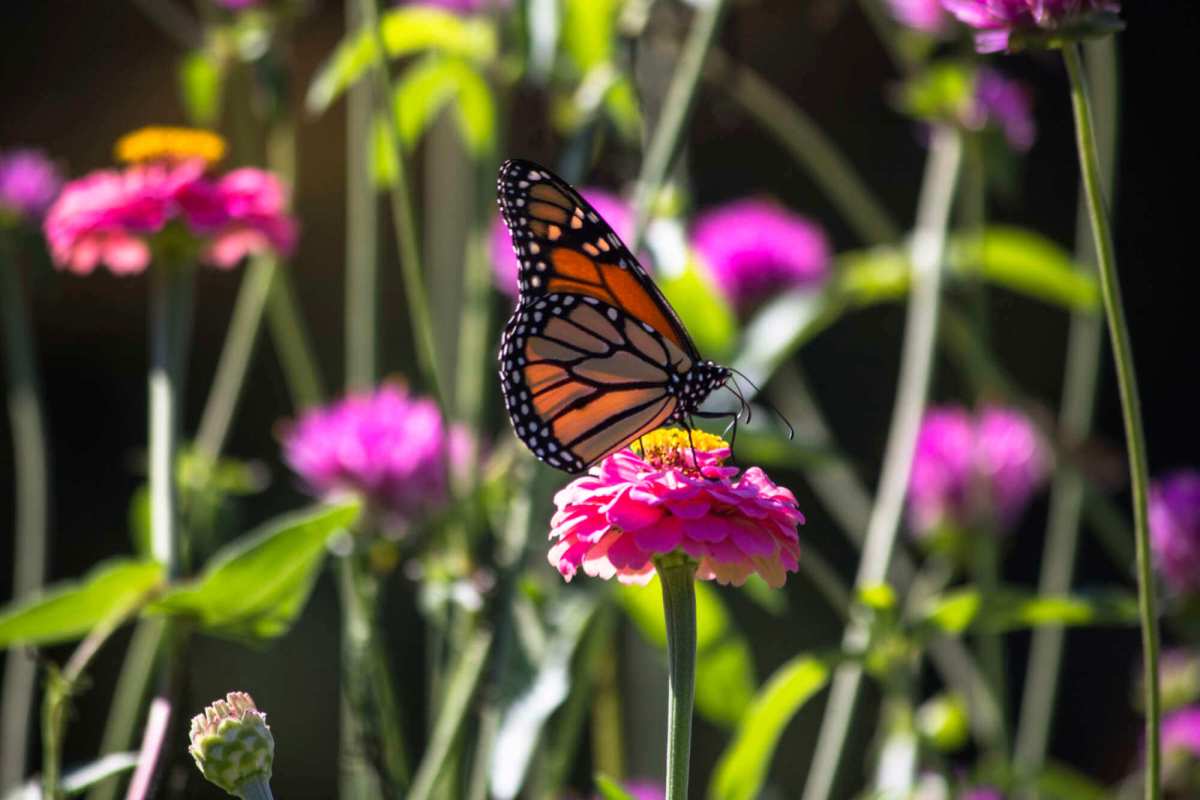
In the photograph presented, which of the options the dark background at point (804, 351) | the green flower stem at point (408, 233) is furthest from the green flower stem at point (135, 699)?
the dark background at point (804, 351)

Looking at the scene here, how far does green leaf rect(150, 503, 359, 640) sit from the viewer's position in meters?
0.74

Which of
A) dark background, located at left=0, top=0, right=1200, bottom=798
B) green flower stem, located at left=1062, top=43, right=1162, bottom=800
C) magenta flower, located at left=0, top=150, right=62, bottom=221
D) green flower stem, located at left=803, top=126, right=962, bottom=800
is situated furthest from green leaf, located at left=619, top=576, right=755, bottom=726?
dark background, located at left=0, top=0, right=1200, bottom=798

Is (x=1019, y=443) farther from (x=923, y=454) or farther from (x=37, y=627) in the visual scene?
(x=37, y=627)

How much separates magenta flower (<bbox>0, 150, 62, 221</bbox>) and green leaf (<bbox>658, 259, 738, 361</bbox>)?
467 mm

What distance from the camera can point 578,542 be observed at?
569 millimetres

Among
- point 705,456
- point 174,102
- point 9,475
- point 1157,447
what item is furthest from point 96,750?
point 705,456

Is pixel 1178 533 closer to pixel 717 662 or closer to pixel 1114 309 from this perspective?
pixel 717 662

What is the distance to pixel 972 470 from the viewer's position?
3.73ft

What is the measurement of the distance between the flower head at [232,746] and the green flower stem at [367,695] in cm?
30

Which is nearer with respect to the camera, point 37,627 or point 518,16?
point 37,627

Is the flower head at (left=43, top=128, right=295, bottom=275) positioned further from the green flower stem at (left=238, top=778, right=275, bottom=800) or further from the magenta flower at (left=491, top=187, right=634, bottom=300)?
the green flower stem at (left=238, top=778, right=275, bottom=800)

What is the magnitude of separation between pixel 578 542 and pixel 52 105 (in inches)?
84.0

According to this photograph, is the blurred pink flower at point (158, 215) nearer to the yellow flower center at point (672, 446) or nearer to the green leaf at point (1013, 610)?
the yellow flower center at point (672, 446)

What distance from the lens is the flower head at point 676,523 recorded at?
0.54m
